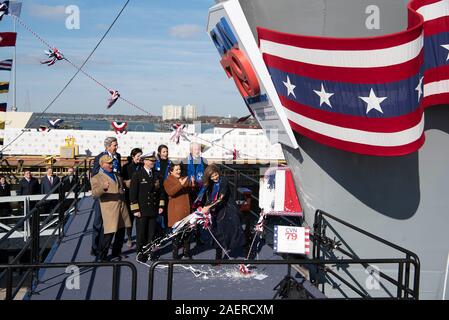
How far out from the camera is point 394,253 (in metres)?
6.36

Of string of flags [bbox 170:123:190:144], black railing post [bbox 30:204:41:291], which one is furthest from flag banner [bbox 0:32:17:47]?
string of flags [bbox 170:123:190:144]

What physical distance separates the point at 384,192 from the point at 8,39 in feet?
29.8

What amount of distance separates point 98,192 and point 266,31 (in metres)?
2.97

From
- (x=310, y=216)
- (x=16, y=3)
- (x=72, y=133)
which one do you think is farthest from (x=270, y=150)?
(x=310, y=216)

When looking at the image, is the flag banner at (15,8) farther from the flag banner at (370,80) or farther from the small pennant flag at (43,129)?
the small pennant flag at (43,129)

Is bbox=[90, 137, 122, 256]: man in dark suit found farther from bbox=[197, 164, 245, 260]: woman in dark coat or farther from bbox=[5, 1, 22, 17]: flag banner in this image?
bbox=[5, 1, 22, 17]: flag banner

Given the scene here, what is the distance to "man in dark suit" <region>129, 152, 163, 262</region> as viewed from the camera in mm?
6398

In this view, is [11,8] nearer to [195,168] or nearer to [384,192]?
[195,168]

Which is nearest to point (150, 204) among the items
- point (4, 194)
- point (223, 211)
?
point (223, 211)

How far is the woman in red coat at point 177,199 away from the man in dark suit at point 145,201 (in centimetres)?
18

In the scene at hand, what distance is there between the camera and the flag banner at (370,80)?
516 centimetres

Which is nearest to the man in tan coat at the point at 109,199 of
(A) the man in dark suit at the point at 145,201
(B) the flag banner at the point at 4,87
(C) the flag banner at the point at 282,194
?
(A) the man in dark suit at the point at 145,201

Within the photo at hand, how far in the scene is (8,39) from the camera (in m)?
10.9

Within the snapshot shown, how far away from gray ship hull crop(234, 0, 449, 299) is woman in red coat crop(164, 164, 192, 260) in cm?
164
